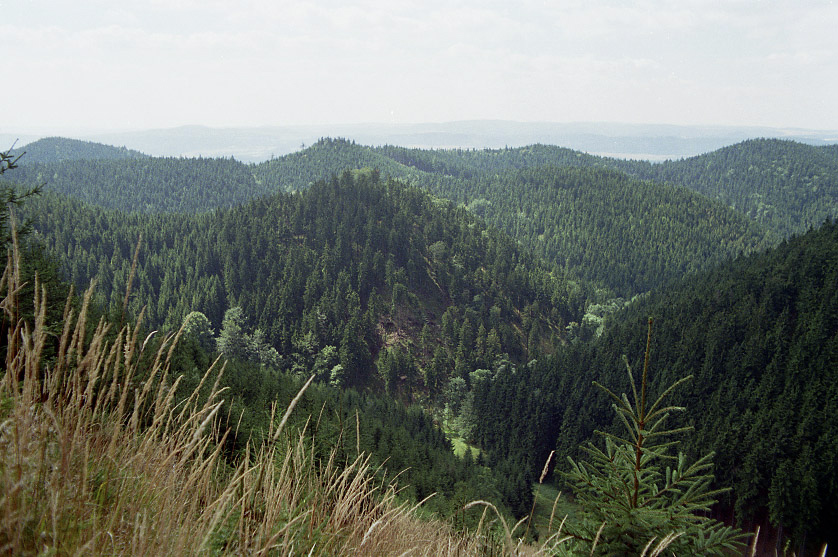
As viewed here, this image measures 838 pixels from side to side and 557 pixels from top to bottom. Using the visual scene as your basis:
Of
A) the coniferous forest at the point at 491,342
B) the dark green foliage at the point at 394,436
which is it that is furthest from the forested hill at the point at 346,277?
the dark green foliage at the point at 394,436

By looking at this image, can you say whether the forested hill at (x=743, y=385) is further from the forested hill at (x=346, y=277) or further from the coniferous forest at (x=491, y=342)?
the forested hill at (x=346, y=277)

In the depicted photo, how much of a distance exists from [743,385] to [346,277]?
83173 millimetres

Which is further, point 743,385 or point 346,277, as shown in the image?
point 346,277

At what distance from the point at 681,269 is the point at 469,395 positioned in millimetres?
123256

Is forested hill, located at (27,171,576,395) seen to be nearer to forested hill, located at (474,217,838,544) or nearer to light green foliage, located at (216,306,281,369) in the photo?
light green foliage, located at (216,306,281,369)

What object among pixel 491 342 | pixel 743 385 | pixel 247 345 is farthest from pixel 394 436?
pixel 491 342

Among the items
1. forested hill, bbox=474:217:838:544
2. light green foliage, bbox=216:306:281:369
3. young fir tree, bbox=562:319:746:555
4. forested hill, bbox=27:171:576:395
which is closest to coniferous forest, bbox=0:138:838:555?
young fir tree, bbox=562:319:746:555

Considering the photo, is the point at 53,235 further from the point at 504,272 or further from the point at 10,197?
the point at 10,197

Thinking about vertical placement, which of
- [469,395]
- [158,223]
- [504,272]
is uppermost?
[158,223]

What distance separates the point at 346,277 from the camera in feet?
395

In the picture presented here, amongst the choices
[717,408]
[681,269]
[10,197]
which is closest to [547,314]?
[717,408]

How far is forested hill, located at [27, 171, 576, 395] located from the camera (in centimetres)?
10706

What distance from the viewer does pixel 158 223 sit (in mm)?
148625

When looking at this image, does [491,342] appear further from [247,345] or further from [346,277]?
[247,345]
